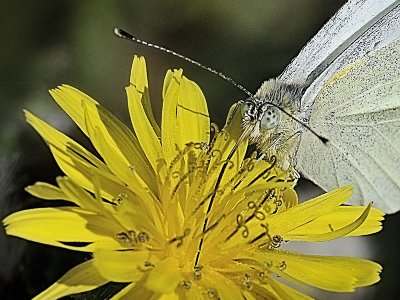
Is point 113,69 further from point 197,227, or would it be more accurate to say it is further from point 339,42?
point 197,227

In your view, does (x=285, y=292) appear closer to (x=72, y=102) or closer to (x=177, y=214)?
(x=177, y=214)

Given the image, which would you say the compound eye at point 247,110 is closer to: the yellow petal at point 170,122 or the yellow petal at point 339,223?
the yellow petal at point 170,122

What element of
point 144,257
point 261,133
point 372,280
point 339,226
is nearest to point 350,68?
point 261,133

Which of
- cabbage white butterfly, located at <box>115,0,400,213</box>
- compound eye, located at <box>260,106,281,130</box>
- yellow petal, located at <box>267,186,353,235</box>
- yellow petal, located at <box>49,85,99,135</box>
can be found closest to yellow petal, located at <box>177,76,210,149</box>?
cabbage white butterfly, located at <box>115,0,400,213</box>

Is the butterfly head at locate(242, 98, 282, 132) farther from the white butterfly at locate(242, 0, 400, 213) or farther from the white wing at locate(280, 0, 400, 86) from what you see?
the white wing at locate(280, 0, 400, 86)

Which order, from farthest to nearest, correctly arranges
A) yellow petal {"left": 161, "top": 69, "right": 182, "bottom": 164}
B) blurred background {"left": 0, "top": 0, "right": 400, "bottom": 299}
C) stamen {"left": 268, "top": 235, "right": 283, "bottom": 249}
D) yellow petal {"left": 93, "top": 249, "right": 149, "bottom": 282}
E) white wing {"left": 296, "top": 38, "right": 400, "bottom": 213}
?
blurred background {"left": 0, "top": 0, "right": 400, "bottom": 299}
white wing {"left": 296, "top": 38, "right": 400, "bottom": 213}
yellow petal {"left": 161, "top": 69, "right": 182, "bottom": 164}
stamen {"left": 268, "top": 235, "right": 283, "bottom": 249}
yellow petal {"left": 93, "top": 249, "right": 149, "bottom": 282}

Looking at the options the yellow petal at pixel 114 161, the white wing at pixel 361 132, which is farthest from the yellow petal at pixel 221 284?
the white wing at pixel 361 132
